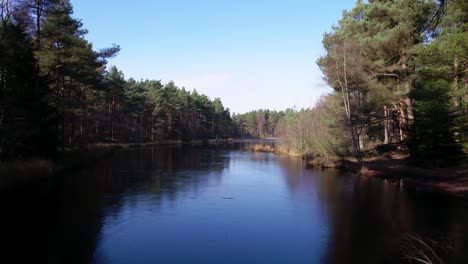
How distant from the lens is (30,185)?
2017cm

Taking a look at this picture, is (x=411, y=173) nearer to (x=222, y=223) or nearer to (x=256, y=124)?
(x=222, y=223)

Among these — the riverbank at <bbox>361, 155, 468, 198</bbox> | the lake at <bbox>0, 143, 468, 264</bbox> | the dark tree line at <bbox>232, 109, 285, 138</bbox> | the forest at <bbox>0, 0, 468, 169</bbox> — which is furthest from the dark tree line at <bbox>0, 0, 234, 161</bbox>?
the dark tree line at <bbox>232, 109, 285, 138</bbox>

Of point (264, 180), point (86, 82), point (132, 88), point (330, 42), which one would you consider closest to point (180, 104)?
point (132, 88)

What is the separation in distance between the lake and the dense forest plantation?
16.1 ft

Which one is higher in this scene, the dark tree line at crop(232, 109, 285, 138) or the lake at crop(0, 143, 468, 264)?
the dark tree line at crop(232, 109, 285, 138)

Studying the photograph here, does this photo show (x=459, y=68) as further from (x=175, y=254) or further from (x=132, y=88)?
(x=132, y=88)

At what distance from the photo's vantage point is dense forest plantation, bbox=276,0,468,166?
21828 mm

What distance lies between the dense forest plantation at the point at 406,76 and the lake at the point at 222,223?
16.1 feet

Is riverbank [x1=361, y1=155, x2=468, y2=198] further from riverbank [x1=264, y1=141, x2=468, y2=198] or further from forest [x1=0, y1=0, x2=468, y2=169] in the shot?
forest [x1=0, y1=0, x2=468, y2=169]

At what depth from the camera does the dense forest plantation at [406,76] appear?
21828mm

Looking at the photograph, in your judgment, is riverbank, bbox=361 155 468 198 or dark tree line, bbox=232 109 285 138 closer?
riverbank, bbox=361 155 468 198

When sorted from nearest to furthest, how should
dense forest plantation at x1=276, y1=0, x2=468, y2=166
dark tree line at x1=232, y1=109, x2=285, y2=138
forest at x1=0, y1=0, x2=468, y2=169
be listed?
forest at x1=0, y1=0, x2=468, y2=169
dense forest plantation at x1=276, y1=0, x2=468, y2=166
dark tree line at x1=232, y1=109, x2=285, y2=138

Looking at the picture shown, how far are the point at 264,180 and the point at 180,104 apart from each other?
72.8 metres

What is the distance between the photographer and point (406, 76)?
28.1m
